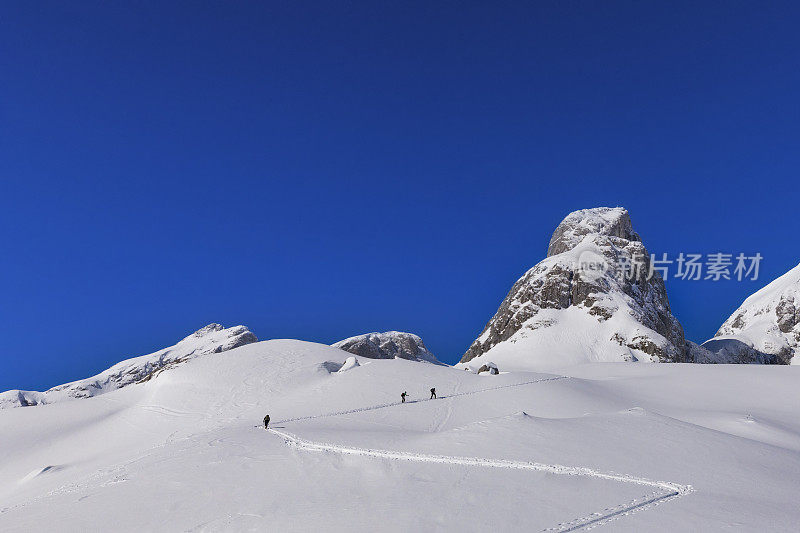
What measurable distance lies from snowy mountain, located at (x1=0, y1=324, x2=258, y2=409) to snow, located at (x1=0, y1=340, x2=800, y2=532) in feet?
343

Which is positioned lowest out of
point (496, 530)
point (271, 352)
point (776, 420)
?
point (776, 420)

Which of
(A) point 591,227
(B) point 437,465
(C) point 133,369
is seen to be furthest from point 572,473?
(C) point 133,369

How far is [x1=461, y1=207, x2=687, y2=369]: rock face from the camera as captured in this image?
9769 centimetres

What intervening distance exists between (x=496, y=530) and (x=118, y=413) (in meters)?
47.4

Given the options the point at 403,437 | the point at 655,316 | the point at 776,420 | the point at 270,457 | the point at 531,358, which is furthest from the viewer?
the point at 655,316

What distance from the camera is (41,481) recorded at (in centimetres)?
2828

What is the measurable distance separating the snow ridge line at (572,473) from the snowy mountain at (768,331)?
455 ft

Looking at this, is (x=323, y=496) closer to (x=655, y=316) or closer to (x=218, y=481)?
(x=218, y=481)

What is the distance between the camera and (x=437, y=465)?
16.2 metres

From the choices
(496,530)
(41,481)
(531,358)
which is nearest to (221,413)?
(41,481)

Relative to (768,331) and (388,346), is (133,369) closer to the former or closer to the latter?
(388,346)

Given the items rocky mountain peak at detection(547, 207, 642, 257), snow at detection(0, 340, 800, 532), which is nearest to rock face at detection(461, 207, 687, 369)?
rocky mountain peak at detection(547, 207, 642, 257)

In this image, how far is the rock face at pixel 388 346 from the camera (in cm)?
11594

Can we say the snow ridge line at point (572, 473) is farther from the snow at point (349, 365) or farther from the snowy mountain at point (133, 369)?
the snowy mountain at point (133, 369)
